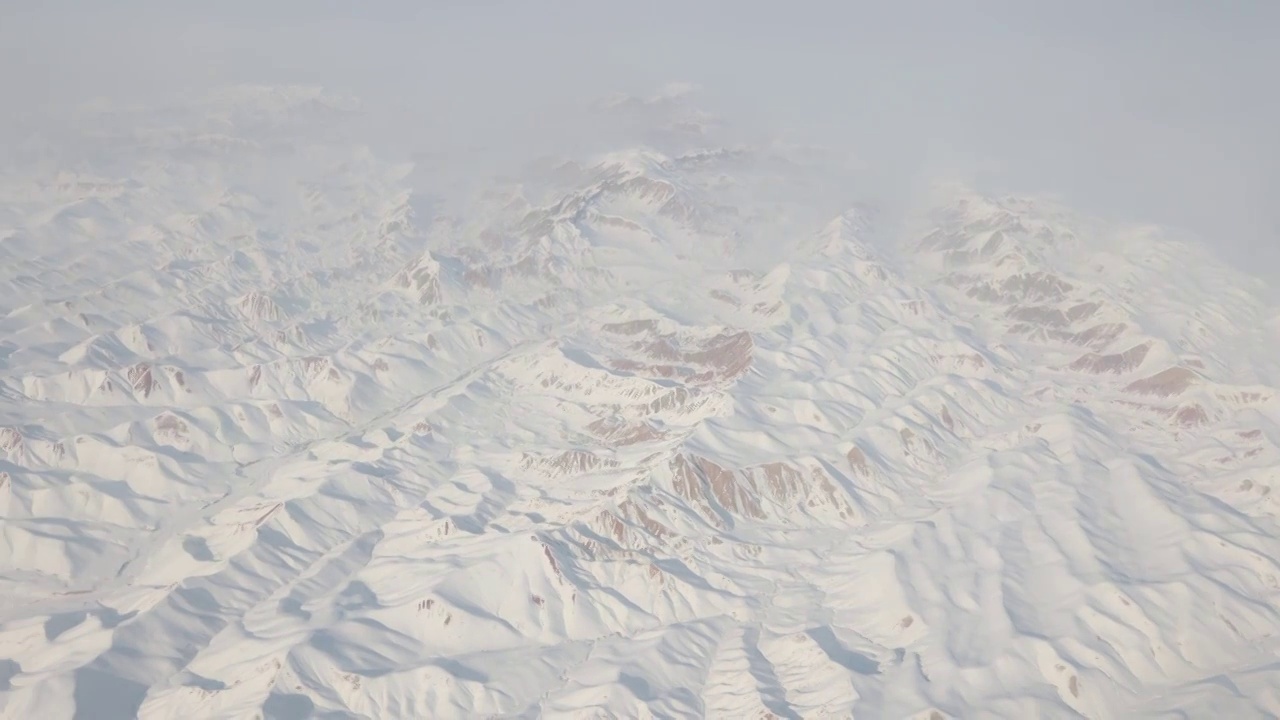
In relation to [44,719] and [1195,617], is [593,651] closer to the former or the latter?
[44,719]

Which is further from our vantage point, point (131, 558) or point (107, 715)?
point (131, 558)

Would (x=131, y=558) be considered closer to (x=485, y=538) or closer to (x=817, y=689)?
(x=485, y=538)

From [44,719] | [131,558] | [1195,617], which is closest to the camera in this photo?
[44,719]

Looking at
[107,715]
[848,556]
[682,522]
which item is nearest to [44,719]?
[107,715]

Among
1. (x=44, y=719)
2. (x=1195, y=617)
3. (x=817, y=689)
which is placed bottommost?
(x=44, y=719)

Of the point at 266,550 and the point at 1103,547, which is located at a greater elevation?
the point at 1103,547

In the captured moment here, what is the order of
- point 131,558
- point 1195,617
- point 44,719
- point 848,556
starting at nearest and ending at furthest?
point 44,719, point 1195,617, point 848,556, point 131,558

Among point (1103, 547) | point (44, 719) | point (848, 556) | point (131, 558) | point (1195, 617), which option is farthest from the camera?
point (131, 558)

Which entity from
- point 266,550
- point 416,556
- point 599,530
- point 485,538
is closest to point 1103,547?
point 599,530

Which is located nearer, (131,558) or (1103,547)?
(1103,547)
